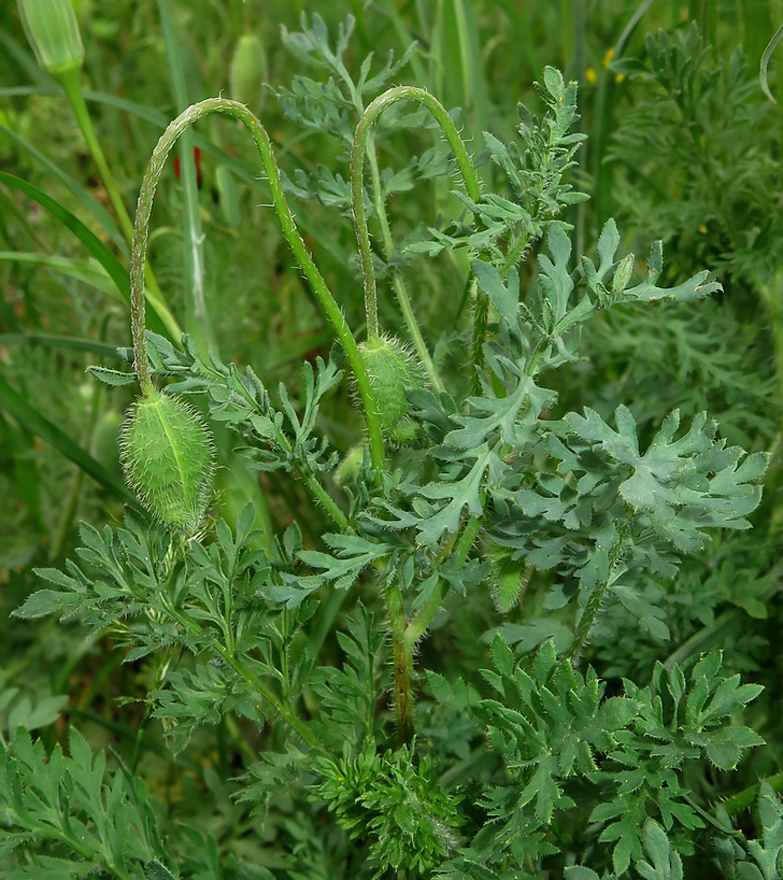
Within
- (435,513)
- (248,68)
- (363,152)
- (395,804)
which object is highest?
(363,152)

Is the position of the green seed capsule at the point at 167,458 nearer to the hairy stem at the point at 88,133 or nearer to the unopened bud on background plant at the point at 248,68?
the hairy stem at the point at 88,133

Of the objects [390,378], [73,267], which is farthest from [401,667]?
[73,267]

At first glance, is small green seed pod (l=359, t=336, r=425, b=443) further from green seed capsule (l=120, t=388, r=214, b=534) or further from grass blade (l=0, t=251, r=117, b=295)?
grass blade (l=0, t=251, r=117, b=295)

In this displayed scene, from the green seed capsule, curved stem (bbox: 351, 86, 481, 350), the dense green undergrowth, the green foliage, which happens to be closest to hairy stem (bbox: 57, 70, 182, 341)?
the dense green undergrowth

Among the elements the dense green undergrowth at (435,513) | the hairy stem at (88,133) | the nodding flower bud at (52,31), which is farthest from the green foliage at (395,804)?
the nodding flower bud at (52,31)

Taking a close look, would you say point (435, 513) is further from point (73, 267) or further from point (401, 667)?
point (73, 267)

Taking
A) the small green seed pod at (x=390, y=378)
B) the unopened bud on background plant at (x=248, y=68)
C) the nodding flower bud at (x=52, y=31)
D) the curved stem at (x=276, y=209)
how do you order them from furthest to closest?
the unopened bud on background plant at (x=248, y=68), the nodding flower bud at (x=52, y=31), the small green seed pod at (x=390, y=378), the curved stem at (x=276, y=209)

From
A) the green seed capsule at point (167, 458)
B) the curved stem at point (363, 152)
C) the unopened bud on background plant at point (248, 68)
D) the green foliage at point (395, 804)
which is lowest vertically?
the green foliage at point (395, 804)

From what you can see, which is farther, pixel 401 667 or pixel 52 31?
pixel 52 31
